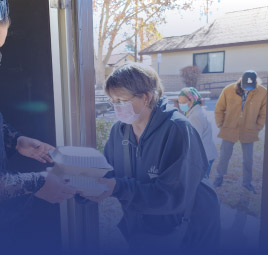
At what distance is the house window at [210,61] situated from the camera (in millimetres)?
13396

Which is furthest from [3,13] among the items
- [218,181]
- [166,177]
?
[218,181]

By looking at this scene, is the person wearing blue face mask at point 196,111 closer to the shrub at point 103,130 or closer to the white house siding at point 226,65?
the shrub at point 103,130

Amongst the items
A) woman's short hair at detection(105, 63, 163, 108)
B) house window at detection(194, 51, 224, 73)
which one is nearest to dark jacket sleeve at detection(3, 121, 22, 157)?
woman's short hair at detection(105, 63, 163, 108)

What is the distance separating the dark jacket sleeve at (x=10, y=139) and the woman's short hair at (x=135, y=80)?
0.63 metres

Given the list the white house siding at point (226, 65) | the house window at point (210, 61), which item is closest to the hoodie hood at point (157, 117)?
the white house siding at point (226, 65)

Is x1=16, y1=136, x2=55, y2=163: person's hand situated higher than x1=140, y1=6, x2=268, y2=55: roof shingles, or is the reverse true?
x1=140, y1=6, x2=268, y2=55: roof shingles

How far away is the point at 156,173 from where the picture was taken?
4.66 ft

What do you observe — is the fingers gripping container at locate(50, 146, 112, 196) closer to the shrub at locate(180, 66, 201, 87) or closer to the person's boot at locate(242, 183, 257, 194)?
the person's boot at locate(242, 183, 257, 194)

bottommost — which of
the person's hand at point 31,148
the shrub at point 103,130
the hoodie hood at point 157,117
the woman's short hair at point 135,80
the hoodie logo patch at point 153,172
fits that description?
the shrub at point 103,130

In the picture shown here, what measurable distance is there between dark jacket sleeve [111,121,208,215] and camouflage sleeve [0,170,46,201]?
0.36 m

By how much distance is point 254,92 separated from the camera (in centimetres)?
391

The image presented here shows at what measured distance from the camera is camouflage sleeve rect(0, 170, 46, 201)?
4.33ft

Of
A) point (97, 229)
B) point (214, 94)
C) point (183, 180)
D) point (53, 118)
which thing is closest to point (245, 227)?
point (97, 229)

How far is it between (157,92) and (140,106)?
0.12 meters
